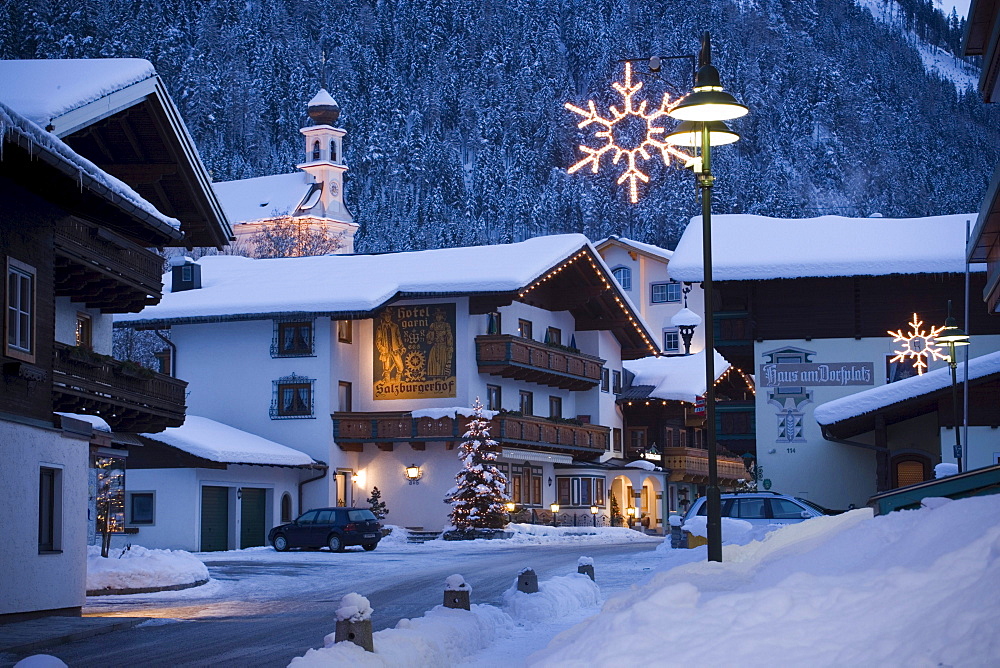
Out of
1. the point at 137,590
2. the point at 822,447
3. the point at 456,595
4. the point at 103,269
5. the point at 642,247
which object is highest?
the point at 642,247

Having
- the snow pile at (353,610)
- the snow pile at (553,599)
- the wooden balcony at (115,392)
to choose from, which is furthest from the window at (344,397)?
the snow pile at (353,610)

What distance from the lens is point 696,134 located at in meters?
16.2

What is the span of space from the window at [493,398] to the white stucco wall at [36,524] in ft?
109

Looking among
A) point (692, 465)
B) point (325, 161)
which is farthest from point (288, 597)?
point (325, 161)

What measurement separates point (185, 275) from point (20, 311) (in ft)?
127

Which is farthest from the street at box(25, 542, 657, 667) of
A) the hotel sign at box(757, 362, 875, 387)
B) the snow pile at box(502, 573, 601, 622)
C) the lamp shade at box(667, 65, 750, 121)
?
the lamp shade at box(667, 65, 750, 121)

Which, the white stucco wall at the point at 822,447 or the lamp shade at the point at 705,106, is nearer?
the lamp shade at the point at 705,106

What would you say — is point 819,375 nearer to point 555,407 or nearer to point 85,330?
point 85,330

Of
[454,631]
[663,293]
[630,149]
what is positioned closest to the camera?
[454,631]

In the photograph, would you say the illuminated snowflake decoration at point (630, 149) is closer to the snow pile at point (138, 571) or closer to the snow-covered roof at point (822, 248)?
the snow pile at point (138, 571)

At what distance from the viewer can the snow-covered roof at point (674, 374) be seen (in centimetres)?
6850

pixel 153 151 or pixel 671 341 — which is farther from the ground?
pixel 671 341

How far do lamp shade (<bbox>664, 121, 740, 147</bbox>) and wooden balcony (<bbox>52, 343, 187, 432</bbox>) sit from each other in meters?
12.9

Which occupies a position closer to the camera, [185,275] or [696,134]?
[696,134]
